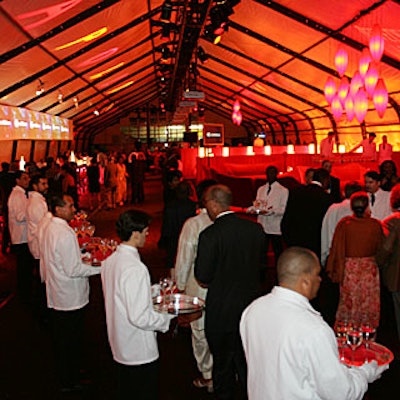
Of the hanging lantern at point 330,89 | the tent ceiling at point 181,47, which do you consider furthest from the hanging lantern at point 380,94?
the tent ceiling at point 181,47

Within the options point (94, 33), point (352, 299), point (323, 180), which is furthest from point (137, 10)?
point (352, 299)

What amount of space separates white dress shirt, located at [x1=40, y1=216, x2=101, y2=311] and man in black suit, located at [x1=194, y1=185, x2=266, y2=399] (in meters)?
0.87

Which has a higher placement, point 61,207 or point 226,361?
point 61,207

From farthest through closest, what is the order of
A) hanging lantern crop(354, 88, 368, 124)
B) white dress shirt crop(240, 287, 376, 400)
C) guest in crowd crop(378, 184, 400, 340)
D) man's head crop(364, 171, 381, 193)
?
hanging lantern crop(354, 88, 368, 124), man's head crop(364, 171, 381, 193), guest in crowd crop(378, 184, 400, 340), white dress shirt crop(240, 287, 376, 400)

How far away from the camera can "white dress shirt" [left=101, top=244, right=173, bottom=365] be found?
259cm

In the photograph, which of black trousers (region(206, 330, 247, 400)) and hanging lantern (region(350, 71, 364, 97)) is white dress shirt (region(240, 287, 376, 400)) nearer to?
black trousers (region(206, 330, 247, 400))

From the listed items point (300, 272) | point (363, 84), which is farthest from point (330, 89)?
point (300, 272)

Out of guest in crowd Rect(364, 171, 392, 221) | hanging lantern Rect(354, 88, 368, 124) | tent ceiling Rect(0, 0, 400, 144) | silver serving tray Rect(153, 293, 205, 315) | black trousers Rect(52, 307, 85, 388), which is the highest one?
tent ceiling Rect(0, 0, 400, 144)

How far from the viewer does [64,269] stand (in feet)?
12.0

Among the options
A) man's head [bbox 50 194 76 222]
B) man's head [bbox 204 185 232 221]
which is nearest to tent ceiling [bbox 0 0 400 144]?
man's head [bbox 50 194 76 222]

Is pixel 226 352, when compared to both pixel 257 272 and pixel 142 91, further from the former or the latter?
pixel 142 91

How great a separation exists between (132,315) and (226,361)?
39.8 inches

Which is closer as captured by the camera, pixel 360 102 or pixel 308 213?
pixel 308 213

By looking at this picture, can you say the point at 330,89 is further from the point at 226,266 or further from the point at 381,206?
the point at 226,266
